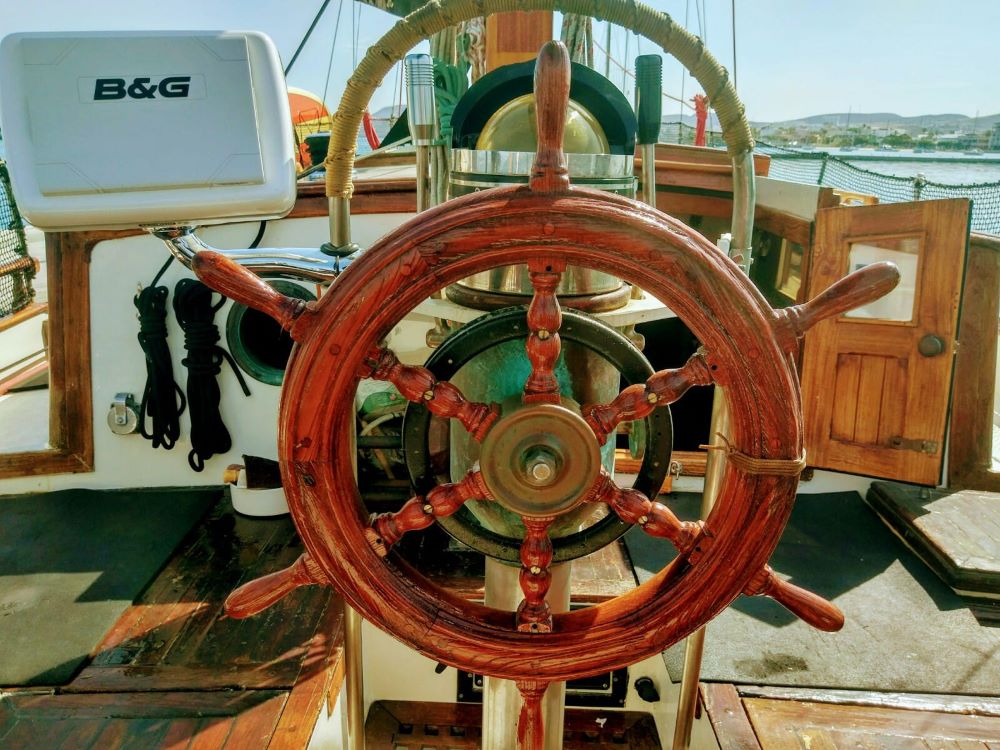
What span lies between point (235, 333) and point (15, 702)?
4.06ft

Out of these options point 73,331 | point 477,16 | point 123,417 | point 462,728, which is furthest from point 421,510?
point 73,331

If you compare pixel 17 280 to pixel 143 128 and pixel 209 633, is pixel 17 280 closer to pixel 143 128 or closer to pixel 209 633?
pixel 209 633

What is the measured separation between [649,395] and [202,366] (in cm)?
201

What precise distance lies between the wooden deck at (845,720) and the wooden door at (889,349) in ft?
Result: 3.37

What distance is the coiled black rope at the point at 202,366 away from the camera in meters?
2.37

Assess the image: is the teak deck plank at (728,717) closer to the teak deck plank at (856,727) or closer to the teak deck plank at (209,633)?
the teak deck plank at (856,727)

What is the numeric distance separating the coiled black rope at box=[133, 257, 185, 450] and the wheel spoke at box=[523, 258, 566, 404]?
6.56ft

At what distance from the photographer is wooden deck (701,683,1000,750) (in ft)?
4.68

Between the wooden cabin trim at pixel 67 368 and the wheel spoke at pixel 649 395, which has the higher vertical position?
the wheel spoke at pixel 649 395

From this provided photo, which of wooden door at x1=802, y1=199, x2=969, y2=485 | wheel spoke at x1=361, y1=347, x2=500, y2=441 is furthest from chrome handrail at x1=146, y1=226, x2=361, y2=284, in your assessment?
wooden door at x1=802, y1=199, x2=969, y2=485

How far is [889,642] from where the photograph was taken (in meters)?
1.79

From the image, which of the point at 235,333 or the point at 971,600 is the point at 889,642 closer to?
the point at 971,600

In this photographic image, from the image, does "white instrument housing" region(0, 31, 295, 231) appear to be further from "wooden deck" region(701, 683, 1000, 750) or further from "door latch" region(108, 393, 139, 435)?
"door latch" region(108, 393, 139, 435)

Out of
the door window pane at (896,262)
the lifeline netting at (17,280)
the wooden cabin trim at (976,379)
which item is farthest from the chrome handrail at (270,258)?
the lifeline netting at (17,280)
